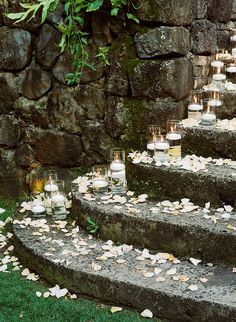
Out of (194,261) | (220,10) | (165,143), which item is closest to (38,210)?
(165,143)

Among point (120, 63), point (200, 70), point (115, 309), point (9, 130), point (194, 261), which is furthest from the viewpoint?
point (9, 130)

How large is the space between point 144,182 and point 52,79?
1197mm

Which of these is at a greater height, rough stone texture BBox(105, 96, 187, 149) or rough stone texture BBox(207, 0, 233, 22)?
rough stone texture BBox(207, 0, 233, 22)

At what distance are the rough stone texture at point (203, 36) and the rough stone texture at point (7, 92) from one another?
60.1 inches

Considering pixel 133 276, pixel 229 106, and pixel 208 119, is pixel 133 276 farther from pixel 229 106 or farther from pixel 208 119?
pixel 229 106

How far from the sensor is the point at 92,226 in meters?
3.42

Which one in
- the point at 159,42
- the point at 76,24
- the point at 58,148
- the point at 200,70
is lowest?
the point at 58,148

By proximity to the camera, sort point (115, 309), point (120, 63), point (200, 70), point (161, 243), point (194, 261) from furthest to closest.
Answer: point (200, 70), point (120, 63), point (161, 243), point (194, 261), point (115, 309)

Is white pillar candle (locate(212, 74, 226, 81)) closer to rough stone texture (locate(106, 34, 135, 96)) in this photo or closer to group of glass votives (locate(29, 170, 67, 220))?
rough stone texture (locate(106, 34, 135, 96))

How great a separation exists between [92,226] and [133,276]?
23.4 inches

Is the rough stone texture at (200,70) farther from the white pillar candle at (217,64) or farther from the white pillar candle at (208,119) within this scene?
the white pillar candle at (208,119)

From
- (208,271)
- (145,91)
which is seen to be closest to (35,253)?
(208,271)

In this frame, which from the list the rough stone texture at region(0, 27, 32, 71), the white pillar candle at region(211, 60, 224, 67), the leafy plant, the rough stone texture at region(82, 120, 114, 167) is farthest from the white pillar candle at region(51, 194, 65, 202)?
the white pillar candle at region(211, 60, 224, 67)

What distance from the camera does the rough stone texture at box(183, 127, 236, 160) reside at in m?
3.62
